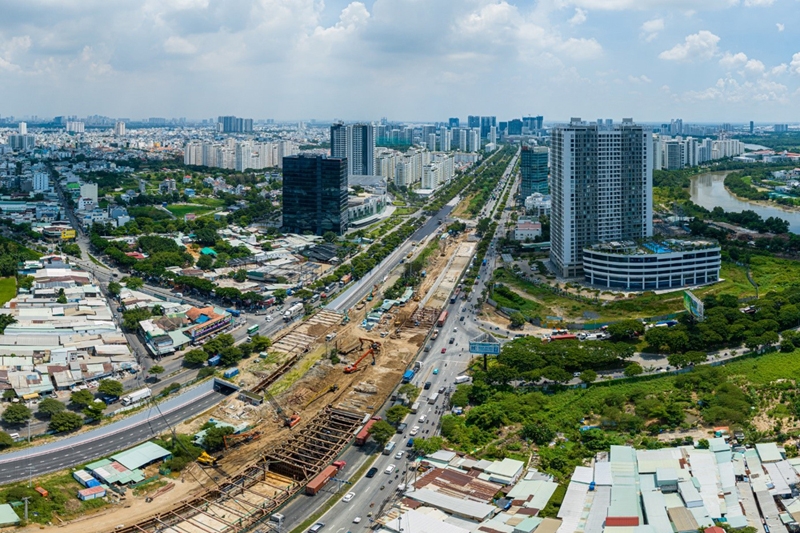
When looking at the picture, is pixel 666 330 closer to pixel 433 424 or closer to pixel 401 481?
pixel 433 424

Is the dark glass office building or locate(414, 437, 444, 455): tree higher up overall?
the dark glass office building

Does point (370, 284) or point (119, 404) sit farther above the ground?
point (370, 284)

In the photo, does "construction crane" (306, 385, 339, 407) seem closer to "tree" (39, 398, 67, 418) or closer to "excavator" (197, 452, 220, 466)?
"excavator" (197, 452, 220, 466)

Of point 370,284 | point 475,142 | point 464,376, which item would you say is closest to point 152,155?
point 475,142

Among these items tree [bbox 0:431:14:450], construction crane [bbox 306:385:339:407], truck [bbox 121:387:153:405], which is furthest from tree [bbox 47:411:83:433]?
construction crane [bbox 306:385:339:407]

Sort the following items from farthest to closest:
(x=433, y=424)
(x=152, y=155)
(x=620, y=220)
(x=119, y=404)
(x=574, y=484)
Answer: (x=152, y=155), (x=620, y=220), (x=119, y=404), (x=433, y=424), (x=574, y=484)

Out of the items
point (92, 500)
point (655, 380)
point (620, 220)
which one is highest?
point (620, 220)

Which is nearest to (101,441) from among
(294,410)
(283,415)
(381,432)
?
(283,415)
